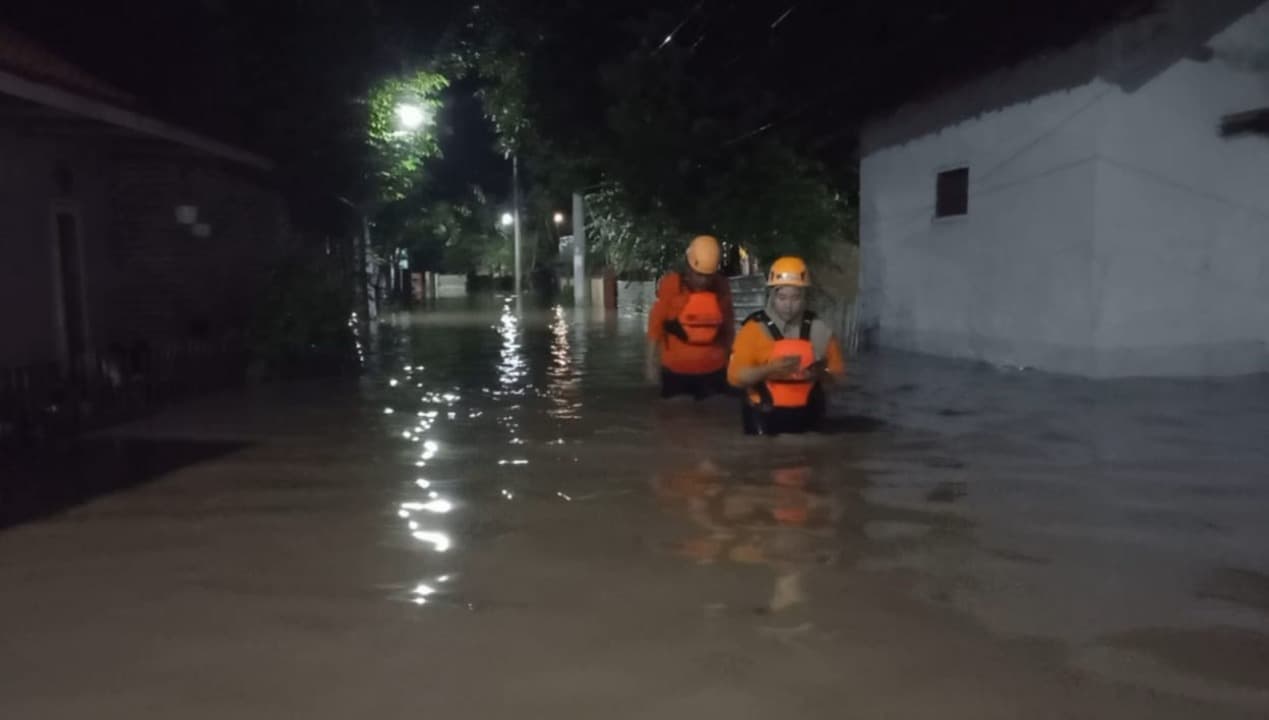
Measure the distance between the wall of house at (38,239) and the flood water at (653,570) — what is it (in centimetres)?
190

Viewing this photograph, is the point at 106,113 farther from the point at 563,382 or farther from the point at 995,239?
the point at 995,239

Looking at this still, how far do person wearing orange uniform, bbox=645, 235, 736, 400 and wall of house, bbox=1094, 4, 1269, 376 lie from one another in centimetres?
430

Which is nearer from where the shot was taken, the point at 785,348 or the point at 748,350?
the point at 785,348

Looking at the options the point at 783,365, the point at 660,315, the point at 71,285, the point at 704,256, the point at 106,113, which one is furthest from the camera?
the point at 71,285

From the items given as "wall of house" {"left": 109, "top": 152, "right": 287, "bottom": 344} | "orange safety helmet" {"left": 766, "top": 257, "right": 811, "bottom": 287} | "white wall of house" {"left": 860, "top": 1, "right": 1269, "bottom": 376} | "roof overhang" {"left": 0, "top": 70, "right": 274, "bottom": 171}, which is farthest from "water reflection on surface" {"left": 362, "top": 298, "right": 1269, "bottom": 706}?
"roof overhang" {"left": 0, "top": 70, "right": 274, "bottom": 171}

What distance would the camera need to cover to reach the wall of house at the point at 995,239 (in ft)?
42.7

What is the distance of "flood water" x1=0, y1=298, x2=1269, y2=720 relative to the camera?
4.53 meters

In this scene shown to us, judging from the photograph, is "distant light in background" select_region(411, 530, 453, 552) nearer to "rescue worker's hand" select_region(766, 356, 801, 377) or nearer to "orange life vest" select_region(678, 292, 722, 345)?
"rescue worker's hand" select_region(766, 356, 801, 377)

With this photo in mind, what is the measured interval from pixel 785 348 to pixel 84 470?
5.19 metres

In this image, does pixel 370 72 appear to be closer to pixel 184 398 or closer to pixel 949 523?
pixel 184 398

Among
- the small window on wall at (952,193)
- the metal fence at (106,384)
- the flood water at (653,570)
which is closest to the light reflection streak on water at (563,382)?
the flood water at (653,570)

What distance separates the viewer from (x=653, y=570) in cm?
601

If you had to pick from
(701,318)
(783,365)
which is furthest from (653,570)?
(701,318)

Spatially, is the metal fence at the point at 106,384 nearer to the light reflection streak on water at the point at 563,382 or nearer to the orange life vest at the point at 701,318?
the light reflection streak on water at the point at 563,382
